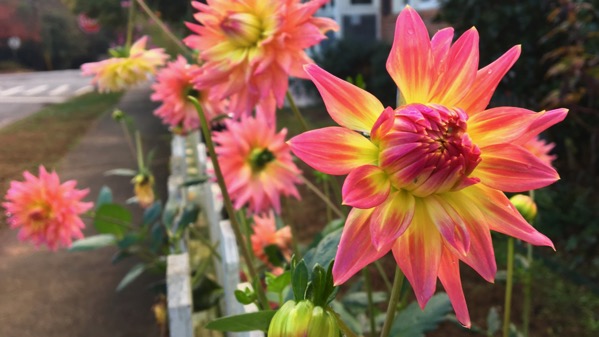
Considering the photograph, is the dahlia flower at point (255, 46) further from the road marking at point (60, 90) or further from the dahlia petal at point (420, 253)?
the road marking at point (60, 90)

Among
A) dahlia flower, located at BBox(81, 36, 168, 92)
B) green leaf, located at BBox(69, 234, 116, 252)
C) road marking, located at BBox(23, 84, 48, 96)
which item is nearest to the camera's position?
Answer: dahlia flower, located at BBox(81, 36, 168, 92)

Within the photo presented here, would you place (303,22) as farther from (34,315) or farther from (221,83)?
(34,315)

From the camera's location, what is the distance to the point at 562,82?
8.38ft

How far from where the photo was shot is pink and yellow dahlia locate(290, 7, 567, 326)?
1.16ft

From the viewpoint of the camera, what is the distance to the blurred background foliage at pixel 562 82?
2469 mm

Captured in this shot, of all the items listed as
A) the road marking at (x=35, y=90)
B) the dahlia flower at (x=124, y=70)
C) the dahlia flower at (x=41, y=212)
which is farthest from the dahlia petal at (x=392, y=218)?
the road marking at (x=35, y=90)

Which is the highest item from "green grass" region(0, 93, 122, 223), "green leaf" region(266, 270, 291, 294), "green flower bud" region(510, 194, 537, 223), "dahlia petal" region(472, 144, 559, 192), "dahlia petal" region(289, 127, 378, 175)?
"green grass" region(0, 93, 122, 223)

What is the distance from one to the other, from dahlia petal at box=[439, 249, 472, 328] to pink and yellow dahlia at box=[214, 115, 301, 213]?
48 centimetres

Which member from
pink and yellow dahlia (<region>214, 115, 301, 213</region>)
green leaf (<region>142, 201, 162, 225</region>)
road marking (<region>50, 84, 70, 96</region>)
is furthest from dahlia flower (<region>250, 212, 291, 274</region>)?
road marking (<region>50, 84, 70, 96</region>)

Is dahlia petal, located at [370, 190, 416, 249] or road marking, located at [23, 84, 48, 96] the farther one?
road marking, located at [23, 84, 48, 96]

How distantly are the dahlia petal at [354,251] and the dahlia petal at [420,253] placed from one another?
0.02 metres

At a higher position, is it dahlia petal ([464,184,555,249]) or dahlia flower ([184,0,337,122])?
dahlia flower ([184,0,337,122])

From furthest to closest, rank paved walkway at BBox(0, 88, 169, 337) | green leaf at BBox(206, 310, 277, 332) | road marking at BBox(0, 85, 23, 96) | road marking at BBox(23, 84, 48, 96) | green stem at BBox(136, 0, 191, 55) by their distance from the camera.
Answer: road marking at BBox(0, 85, 23, 96)
road marking at BBox(23, 84, 48, 96)
paved walkway at BBox(0, 88, 169, 337)
green stem at BBox(136, 0, 191, 55)
green leaf at BBox(206, 310, 277, 332)

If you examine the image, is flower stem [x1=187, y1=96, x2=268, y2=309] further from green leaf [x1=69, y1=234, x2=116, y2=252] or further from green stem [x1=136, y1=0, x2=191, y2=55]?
green leaf [x1=69, y1=234, x2=116, y2=252]
